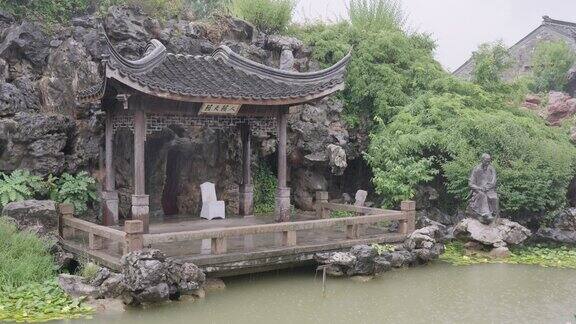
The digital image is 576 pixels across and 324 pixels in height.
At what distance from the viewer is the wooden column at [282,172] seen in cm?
1180

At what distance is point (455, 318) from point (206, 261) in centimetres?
388

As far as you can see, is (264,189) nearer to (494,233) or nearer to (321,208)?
(321,208)

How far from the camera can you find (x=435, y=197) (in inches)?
550

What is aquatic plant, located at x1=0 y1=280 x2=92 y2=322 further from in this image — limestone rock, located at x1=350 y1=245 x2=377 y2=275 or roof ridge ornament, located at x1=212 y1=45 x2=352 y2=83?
roof ridge ornament, located at x1=212 y1=45 x2=352 y2=83

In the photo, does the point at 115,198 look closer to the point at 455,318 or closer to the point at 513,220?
the point at 455,318

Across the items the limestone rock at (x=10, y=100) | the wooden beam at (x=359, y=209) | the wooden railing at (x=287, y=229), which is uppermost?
the limestone rock at (x=10, y=100)

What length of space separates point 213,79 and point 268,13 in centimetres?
623

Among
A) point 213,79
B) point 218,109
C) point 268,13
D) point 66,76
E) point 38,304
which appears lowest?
point 38,304

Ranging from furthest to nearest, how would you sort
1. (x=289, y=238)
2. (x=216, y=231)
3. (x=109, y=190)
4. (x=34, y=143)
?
(x=109, y=190), (x=34, y=143), (x=289, y=238), (x=216, y=231)

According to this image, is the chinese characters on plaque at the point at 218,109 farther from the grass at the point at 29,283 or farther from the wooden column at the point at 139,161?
the grass at the point at 29,283

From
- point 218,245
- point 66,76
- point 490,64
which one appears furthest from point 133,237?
point 490,64

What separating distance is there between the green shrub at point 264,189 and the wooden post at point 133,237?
6.31 metres

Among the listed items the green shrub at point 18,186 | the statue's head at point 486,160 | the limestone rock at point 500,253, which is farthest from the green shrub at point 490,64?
the green shrub at point 18,186

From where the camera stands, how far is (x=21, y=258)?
27.5 ft
